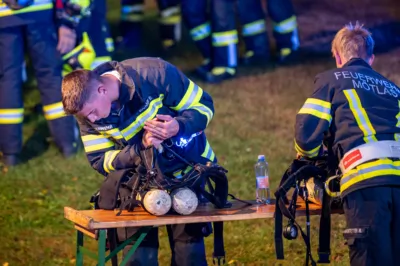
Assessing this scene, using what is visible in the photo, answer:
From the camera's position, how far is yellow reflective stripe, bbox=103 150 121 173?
5066mm

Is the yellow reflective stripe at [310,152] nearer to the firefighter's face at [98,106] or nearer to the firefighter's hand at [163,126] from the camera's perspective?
the firefighter's hand at [163,126]

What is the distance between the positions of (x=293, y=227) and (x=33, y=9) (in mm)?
Result: 4450

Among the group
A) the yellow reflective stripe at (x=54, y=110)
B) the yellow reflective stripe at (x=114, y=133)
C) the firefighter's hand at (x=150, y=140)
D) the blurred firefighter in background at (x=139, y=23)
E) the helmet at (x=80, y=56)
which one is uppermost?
the blurred firefighter in background at (x=139, y=23)

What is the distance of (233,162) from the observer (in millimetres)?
8633

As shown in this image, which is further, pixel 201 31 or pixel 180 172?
pixel 201 31

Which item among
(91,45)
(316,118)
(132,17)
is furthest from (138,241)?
(132,17)

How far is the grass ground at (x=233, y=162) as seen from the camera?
7.03m

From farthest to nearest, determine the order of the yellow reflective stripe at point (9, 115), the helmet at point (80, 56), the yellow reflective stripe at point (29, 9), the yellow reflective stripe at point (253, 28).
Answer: the yellow reflective stripe at point (253, 28), the helmet at point (80, 56), the yellow reflective stripe at point (9, 115), the yellow reflective stripe at point (29, 9)

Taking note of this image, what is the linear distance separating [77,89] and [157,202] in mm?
793

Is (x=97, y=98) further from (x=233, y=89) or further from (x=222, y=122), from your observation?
(x=233, y=89)

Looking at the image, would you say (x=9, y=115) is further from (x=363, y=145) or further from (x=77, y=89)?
(x=363, y=145)

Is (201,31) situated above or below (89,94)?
above

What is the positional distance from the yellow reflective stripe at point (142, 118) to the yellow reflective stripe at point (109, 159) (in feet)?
0.46

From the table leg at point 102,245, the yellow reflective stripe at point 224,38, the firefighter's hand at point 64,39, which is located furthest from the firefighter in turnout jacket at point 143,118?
the yellow reflective stripe at point 224,38
